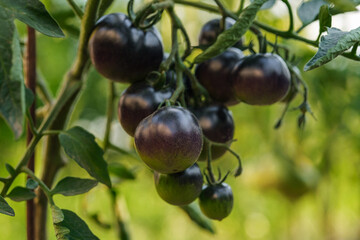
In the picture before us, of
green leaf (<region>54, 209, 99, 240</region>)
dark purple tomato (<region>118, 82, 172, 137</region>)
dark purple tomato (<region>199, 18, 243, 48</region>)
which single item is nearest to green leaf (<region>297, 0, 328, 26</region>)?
dark purple tomato (<region>199, 18, 243, 48</region>)

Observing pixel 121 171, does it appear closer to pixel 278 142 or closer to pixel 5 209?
pixel 5 209

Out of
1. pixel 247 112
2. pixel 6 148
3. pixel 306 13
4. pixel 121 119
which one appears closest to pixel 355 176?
pixel 247 112

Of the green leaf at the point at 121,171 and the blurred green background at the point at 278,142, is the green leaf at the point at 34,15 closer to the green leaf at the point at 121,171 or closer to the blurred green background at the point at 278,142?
the green leaf at the point at 121,171

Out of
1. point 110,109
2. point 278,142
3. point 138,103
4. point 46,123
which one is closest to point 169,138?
point 138,103

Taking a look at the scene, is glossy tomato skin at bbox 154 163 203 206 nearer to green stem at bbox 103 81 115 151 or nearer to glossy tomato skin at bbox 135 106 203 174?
glossy tomato skin at bbox 135 106 203 174

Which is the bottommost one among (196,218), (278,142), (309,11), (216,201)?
(278,142)
